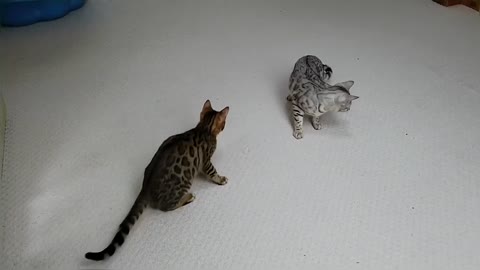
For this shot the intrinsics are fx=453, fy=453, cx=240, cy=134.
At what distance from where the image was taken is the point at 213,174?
124 cm

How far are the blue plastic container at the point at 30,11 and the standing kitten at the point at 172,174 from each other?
3.64 ft

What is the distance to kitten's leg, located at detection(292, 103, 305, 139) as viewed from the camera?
1.40 metres

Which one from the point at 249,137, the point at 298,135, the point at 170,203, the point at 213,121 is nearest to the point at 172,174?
the point at 170,203

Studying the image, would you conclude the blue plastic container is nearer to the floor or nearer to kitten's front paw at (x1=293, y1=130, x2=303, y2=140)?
the floor

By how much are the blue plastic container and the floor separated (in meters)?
0.03

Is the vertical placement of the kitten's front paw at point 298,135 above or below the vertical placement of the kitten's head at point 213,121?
below

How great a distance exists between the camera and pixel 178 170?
1146 mm

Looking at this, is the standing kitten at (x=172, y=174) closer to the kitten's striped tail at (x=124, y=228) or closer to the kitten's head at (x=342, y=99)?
the kitten's striped tail at (x=124, y=228)

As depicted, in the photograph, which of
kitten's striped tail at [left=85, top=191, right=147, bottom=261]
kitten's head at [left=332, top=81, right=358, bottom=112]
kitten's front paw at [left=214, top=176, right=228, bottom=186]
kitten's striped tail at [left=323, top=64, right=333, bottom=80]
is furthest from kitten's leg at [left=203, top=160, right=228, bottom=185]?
kitten's striped tail at [left=323, top=64, right=333, bottom=80]

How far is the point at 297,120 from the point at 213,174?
0.34m

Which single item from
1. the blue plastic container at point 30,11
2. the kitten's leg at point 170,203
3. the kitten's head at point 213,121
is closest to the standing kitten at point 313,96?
the kitten's head at point 213,121

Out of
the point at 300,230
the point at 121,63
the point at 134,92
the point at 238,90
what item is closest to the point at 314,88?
the point at 238,90

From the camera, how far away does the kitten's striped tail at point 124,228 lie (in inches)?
40.9

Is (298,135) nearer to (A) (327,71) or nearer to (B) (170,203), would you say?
(A) (327,71)
